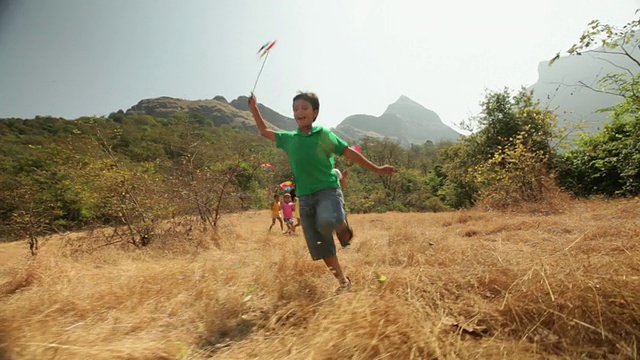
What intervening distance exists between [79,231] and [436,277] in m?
7.34

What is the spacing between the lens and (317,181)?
87.4 inches

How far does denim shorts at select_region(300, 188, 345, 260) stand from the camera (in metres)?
2.09

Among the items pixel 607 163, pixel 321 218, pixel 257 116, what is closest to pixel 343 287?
pixel 321 218

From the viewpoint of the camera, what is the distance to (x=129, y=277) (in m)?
2.26

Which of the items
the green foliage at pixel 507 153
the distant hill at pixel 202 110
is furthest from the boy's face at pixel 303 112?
the distant hill at pixel 202 110

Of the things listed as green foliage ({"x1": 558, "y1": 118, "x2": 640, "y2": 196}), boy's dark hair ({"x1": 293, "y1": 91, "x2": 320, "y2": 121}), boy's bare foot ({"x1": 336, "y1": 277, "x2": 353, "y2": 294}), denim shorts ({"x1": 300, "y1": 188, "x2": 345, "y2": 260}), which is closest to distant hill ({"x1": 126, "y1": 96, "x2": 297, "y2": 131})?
green foliage ({"x1": 558, "y1": 118, "x2": 640, "y2": 196})

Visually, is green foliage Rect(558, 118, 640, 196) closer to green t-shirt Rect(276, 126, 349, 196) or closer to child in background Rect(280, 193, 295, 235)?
child in background Rect(280, 193, 295, 235)

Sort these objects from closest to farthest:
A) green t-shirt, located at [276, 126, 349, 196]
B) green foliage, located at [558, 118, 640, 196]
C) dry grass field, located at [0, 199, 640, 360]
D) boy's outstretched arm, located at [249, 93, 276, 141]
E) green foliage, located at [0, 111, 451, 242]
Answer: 1. dry grass field, located at [0, 199, 640, 360]
2. green t-shirt, located at [276, 126, 349, 196]
3. boy's outstretched arm, located at [249, 93, 276, 141]
4. green foliage, located at [0, 111, 451, 242]
5. green foliage, located at [558, 118, 640, 196]

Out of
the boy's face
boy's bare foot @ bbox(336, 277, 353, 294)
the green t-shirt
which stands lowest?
boy's bare foot @ bbox(336, 277, 353, 294)

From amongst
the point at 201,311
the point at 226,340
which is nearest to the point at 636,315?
the point at 226,340

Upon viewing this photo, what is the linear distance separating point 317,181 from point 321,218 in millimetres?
304

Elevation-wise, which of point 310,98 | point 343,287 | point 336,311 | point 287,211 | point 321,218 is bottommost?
point 287,211

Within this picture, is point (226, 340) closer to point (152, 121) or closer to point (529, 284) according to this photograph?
point (529, 284)

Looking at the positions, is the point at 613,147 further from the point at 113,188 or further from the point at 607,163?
the point at 113,188
